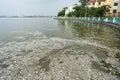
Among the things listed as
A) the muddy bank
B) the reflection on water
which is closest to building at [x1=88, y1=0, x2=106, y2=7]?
the reflection on water

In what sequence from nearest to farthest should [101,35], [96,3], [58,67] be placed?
[58,67]
[101,35]
[96,3]

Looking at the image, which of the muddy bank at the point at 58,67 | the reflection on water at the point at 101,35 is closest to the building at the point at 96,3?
the reflection on water at the point at 101,35

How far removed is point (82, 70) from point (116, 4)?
48238 mm

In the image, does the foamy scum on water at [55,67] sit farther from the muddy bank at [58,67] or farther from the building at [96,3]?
the building at [96,3]

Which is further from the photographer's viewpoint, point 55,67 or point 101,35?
point 101,35

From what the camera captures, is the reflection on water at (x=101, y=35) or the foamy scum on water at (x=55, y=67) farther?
the reflection on water at (x=101, y=35)

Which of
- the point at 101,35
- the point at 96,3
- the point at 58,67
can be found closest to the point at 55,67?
the point at 58,67

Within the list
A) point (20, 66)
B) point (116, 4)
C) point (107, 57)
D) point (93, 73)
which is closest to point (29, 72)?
point (20, 66)

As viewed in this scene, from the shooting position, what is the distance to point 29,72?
6855 mm

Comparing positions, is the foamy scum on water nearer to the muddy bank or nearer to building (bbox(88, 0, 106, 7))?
the muddy bank

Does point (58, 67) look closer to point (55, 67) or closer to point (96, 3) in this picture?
point (55, 67)

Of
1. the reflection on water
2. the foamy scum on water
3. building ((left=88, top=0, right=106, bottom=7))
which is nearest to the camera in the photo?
the foamy scum on water

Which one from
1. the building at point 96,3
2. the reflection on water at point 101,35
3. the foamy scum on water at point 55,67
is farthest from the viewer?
the building at point 96,3

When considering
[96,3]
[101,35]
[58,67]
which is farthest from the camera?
[96,3]
